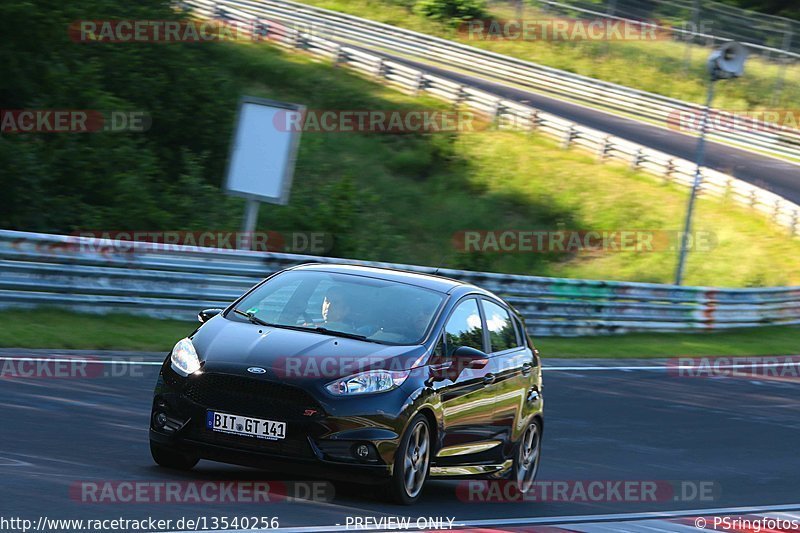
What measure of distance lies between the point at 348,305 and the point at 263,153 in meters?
8.88

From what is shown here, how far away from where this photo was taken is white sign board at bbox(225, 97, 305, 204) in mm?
17094

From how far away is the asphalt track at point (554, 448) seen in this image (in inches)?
286

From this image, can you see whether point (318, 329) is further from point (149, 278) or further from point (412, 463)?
point (149, 278)

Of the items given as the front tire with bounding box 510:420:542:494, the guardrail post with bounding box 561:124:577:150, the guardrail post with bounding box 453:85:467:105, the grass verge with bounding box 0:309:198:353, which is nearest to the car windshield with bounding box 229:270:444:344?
the front tire with bounding box 510:420:542:494

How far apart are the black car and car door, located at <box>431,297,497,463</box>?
0.01m

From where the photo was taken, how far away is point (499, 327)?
9.70 m
